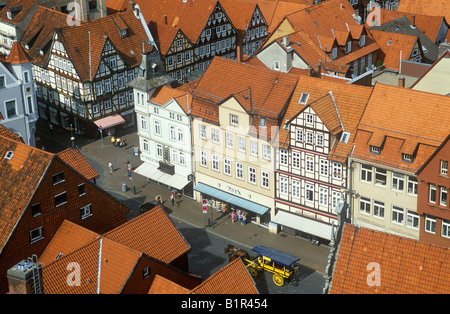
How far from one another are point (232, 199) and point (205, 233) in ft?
17.0

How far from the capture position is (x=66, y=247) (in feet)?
232

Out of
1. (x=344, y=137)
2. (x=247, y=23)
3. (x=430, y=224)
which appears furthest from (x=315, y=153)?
(x=247, y=23)

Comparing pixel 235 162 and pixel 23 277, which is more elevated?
pixel 23 277

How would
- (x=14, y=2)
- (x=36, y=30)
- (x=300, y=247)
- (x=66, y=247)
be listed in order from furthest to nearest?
(x=14, y=2), (x=36, y=30), (x=300, y=247), (x=66, y=247)

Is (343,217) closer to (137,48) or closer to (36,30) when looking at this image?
(137,48)

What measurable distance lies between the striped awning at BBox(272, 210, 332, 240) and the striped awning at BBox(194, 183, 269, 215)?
2.28m

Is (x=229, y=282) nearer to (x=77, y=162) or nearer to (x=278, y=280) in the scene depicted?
(x=278, y=280)

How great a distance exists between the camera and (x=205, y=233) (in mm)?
88875

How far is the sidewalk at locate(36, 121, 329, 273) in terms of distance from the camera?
84.9 meters

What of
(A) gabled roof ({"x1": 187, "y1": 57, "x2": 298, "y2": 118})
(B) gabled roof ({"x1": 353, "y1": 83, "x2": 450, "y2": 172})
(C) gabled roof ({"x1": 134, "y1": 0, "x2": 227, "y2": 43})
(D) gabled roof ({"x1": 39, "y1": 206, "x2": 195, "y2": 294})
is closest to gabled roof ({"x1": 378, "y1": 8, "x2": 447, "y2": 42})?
(C) gabled roof ({"x1": 134, "y1": 0, "x2": 227, "y2": 43})

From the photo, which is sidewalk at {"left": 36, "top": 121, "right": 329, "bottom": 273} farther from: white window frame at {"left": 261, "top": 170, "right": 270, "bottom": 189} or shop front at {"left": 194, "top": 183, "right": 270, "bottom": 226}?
white window frame at {"left": 261, "top": 170, "right": 270, "bottom": 189}

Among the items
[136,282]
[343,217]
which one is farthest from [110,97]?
[343,217]

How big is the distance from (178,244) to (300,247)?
59.4ft

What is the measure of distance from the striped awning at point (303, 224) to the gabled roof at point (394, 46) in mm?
36278
